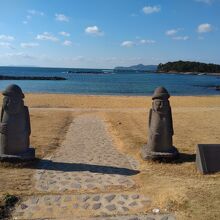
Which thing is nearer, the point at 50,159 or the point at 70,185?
the point at 70,185

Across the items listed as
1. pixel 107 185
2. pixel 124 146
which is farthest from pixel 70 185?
pixel 124 146

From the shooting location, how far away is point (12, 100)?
986cm

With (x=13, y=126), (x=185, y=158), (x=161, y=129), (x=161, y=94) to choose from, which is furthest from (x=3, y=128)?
(x=185, y=158)

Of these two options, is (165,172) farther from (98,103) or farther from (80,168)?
(98,103)

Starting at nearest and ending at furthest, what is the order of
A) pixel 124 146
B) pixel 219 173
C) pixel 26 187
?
pixel 26 187 → pixel 219 173 → pixel 124 146

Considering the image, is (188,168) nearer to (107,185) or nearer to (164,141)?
(164,141)

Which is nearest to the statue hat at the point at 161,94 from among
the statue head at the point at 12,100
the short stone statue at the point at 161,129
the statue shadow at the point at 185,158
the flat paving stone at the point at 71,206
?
the short stone statue at the point at 161,129

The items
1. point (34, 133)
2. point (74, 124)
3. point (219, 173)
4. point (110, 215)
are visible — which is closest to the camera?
point (110, 215)

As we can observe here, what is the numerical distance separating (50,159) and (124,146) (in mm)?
2890

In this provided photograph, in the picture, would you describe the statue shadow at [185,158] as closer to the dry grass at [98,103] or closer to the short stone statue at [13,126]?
the short stone statue at [13,126]

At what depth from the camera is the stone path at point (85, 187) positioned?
6863mm

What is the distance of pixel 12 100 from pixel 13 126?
2.20ft

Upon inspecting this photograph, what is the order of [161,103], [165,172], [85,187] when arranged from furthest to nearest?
[161,103] → [165,172] → [85,187]

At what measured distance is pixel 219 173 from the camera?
9.03 m
